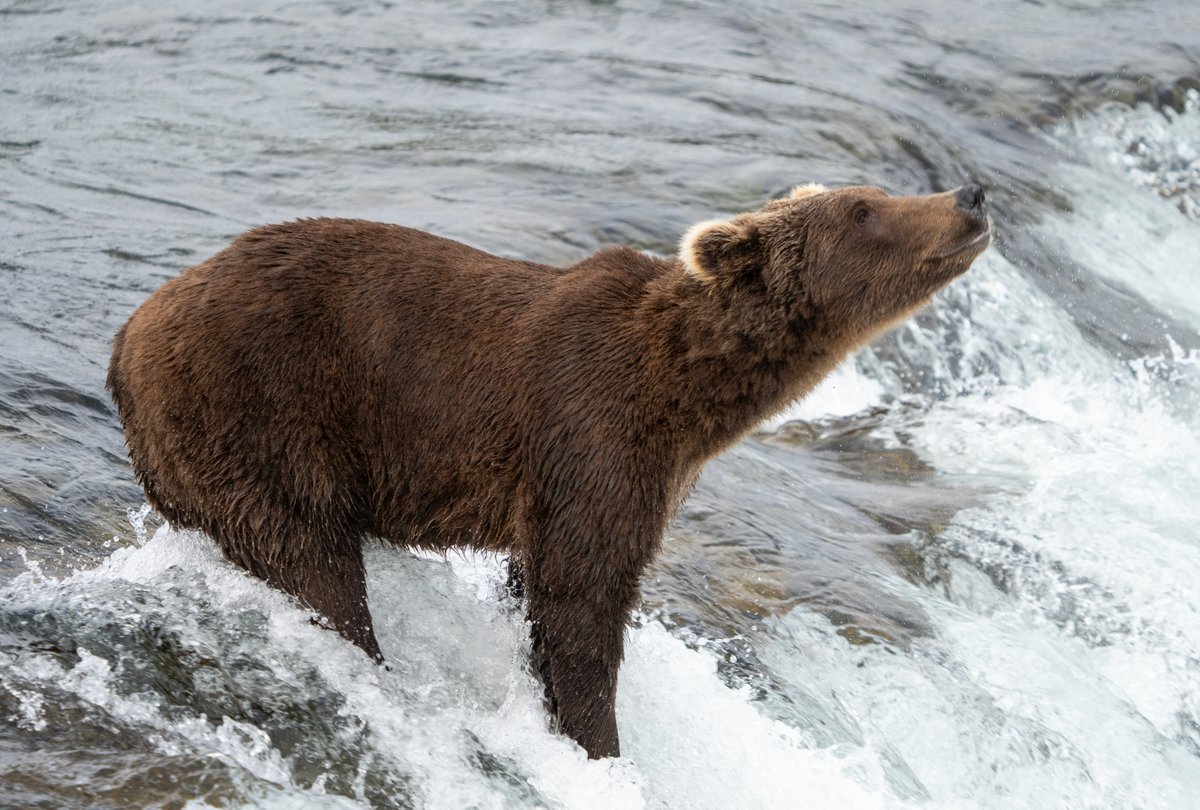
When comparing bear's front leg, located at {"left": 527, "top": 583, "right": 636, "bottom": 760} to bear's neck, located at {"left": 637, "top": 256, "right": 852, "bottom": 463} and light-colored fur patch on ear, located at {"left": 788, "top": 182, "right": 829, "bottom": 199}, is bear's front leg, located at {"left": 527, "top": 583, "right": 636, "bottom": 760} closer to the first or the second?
bear's neck, located at {"left": 637, "top": 256, "right": 852, "bottom": 463}

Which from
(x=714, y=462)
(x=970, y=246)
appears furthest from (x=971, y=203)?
(x=714, y=462)

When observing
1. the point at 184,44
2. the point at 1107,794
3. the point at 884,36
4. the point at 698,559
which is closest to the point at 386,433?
the point at 698,559

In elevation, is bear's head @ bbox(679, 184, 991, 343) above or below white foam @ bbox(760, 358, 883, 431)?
above

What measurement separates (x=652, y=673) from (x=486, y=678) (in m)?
0.81

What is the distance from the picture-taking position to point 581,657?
211 inches

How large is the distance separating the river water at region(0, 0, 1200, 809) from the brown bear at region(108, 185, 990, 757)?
1.33 ft

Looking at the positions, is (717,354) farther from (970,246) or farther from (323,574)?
(323,574)

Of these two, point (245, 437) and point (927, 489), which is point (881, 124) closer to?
point (927, 489)

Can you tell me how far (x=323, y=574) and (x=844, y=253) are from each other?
2.30 m

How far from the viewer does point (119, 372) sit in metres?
5.41

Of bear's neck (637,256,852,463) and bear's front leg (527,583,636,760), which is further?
bear's neck (637,256,852,463)

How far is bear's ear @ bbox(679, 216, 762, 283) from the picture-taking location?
550cm

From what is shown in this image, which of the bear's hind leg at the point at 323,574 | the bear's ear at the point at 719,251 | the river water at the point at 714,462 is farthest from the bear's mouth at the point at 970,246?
the bear's hind leg at the point at 323,574

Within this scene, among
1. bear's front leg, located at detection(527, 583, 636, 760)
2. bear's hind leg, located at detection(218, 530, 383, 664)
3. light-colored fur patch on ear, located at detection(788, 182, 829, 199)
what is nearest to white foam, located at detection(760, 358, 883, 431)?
light-colored fur patch on ear, located at detection(788, 182, 829, 199)
